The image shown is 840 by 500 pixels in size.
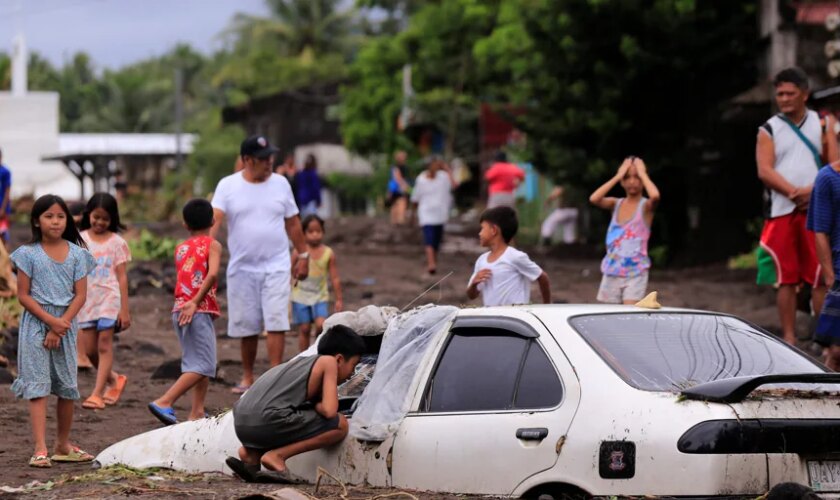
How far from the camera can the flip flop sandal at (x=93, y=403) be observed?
428 inches

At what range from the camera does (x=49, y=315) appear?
8602mm

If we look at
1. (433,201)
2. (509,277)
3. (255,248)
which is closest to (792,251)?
(509,277)

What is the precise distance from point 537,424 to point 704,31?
60.5ft

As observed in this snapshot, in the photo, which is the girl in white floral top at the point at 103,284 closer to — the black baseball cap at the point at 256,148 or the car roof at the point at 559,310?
the black baseball cap at the point at 256,148

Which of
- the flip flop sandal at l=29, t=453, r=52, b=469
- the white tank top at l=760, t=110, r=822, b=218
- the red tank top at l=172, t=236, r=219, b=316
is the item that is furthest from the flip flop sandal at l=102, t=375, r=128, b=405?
the white tank top at l=760, t=110, r=822, b=218

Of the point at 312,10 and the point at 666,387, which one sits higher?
the point at 312,10

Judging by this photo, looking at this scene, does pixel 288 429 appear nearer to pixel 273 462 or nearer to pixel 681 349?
pixel 273 462

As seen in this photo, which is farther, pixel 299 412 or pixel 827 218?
pixel 827 218

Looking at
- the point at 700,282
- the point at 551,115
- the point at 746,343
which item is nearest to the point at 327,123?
the point at 551,115

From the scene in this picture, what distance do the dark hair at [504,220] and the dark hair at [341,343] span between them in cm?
270

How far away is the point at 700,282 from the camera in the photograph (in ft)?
68.7

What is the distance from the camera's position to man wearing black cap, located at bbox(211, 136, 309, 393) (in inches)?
435

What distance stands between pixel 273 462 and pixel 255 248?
3987 mm

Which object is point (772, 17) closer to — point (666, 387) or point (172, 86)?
point (666, 387)
